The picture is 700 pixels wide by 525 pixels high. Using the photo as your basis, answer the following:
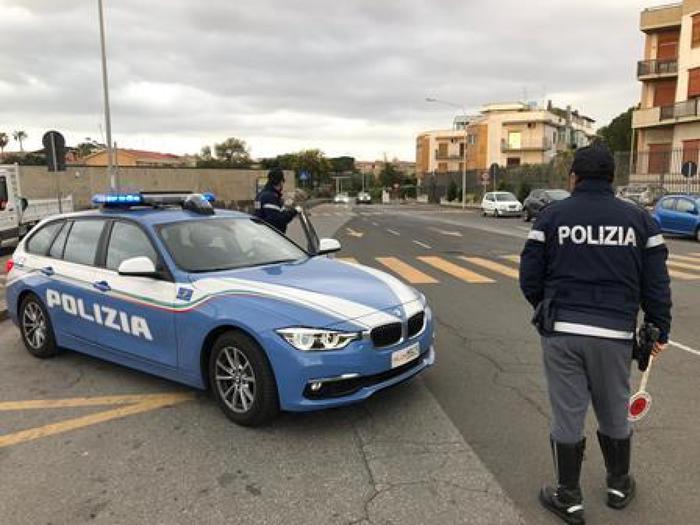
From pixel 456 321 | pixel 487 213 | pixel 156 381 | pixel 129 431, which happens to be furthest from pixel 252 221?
pixel 487 213

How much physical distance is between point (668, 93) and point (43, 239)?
4996cm

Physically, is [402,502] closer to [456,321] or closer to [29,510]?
[29,510]

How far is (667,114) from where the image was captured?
146 feet

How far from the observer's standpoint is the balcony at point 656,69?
45.7 meters

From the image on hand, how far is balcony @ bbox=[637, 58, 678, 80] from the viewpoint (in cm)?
4566

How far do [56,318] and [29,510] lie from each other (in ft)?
9.56

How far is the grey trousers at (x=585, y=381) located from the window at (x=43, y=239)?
512 cm

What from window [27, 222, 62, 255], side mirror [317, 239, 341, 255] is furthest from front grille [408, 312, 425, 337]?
window [27, 222, 62, 255]

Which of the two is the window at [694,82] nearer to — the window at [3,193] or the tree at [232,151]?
the window at [3,193]

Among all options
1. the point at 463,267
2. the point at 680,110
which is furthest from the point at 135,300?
the point at 680,110

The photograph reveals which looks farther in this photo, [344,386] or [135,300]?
[135,300]

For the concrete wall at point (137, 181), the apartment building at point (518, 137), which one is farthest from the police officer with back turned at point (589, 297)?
the apartment building at point (518, 137)

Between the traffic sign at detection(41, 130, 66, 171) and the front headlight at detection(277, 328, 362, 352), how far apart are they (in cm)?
1299

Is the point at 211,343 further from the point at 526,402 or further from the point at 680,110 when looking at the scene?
the point at 680,110
